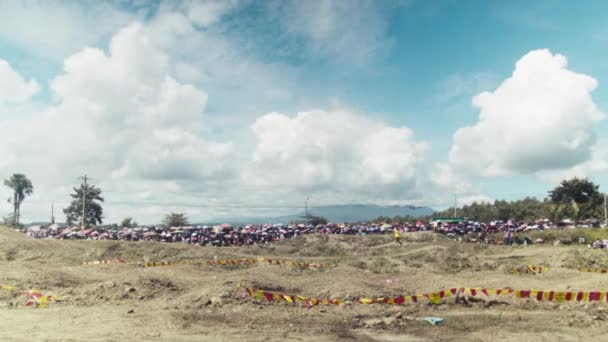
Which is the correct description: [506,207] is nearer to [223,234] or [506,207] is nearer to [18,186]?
[223,234]

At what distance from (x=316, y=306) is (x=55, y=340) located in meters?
7.51

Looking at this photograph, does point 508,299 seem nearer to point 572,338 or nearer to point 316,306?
point 572,338

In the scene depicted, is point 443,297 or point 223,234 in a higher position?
point 223,234

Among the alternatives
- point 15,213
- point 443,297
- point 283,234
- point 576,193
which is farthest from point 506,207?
Result: point 15,213

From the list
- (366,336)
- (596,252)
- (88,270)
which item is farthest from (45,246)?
(596,252)

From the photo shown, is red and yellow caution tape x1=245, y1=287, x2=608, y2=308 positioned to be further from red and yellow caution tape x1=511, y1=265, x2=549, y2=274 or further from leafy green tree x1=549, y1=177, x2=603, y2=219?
leafy green tree x1=549, y1=177, x2=603, y2=219

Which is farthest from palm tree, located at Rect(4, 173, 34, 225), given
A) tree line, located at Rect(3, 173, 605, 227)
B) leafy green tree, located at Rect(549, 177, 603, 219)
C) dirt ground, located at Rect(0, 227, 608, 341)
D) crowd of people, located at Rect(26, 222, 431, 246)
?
leafy green tree, located at Rect(549, 177, 603, 219)

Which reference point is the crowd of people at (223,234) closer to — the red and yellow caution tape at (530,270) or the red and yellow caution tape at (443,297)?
the red and yellow caution tape at (530,270)

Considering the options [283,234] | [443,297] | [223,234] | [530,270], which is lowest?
Result: [530,270]

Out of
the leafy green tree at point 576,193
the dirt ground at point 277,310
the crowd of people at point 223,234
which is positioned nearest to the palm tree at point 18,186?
the crowd of people at point 223,234

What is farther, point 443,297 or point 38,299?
point 38,299

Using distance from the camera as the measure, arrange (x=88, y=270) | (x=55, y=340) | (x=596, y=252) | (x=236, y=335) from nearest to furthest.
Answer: (x=55, y=340) < (x=236, y=335) < (x=88, y=270) < (x=596, y=252)

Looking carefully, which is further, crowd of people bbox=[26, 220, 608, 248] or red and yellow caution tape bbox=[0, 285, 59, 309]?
crowd of people bbox=[26, 220, 608, 248]

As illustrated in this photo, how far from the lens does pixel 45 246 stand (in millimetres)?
33188
